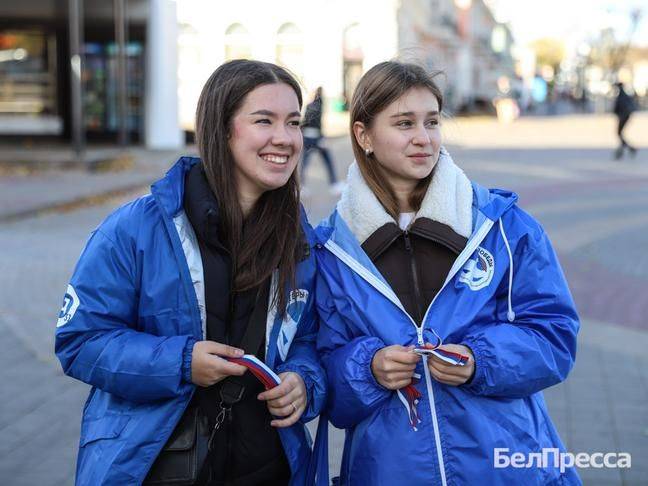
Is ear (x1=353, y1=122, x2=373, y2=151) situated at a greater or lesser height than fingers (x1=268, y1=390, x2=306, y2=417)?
greater

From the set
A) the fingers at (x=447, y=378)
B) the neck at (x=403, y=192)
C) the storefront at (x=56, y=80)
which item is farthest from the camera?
the storefront at (x=56, y=80)

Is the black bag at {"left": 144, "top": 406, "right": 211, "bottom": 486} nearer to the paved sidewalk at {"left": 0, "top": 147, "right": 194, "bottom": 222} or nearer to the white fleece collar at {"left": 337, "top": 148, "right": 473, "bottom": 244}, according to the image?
the white fleece collar at {"left": 337, "top": 148, "right": 473, "bottom": 244}

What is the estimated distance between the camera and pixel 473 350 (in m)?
Result: 2.42

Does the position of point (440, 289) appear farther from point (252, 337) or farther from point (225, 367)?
point (225, 367)

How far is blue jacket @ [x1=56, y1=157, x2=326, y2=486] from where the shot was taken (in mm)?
2326

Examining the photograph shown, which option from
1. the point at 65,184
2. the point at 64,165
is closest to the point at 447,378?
the point at 65,184

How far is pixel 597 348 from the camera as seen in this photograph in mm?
6852

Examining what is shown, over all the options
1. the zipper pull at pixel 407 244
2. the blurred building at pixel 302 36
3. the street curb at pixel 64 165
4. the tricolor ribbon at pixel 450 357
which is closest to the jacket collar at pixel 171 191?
the zipper pull at pixel 407 244

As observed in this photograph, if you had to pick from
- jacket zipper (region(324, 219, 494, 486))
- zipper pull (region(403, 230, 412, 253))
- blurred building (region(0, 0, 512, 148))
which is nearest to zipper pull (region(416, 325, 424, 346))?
jacket zipper (region(324, 219, 494, 486))

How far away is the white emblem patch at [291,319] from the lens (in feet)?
8.30

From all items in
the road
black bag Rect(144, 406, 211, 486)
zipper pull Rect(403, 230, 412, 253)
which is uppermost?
zipper pull Rect(403, 230, 412, 253)

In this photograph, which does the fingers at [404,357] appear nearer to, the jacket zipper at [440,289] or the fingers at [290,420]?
the jacket zipper at [440,289]

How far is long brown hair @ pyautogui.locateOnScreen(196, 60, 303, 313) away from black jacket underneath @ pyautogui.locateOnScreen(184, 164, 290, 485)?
0.04 metres

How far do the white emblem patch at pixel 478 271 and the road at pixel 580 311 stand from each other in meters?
0.72
